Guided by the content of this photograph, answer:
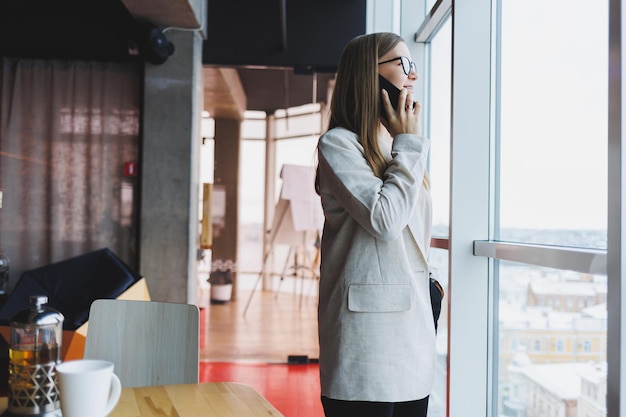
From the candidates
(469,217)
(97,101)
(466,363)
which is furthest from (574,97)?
(97,101)

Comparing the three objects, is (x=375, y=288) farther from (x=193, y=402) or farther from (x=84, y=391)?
(x=84, y=391)

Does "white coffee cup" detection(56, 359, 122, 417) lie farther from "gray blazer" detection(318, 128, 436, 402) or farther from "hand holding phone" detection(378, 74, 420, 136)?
"hand holding phone" detection(378, 74, 420, 136)

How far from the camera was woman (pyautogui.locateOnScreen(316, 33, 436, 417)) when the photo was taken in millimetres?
1562

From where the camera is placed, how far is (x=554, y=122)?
7.07 feet

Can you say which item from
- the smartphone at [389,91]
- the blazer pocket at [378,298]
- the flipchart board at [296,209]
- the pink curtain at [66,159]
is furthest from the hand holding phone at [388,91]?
the pink curtain at [66,159]

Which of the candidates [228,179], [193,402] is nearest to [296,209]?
[228,179]

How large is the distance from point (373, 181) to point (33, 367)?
0.87m

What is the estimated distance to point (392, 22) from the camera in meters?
4.91

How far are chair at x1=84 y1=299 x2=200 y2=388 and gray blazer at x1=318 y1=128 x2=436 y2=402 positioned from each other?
17.8 inches

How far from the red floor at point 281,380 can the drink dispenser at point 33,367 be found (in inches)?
120

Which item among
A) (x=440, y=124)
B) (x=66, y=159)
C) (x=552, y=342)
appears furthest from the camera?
(x=66, y=159)

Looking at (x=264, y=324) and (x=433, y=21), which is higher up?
(x=433, y=21)

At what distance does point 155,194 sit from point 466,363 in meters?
3.25

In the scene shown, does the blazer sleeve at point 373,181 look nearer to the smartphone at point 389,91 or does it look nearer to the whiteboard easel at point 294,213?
the smartphone at point 389,91
